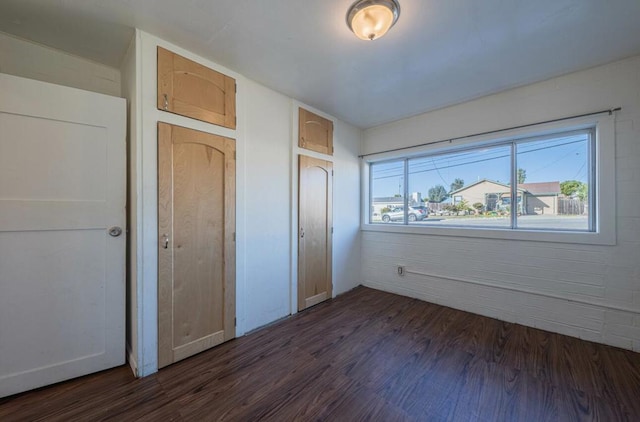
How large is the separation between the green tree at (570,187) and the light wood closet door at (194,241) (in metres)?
3.39

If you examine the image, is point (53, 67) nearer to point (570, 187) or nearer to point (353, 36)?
point (353, 36)

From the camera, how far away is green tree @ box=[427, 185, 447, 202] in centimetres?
329

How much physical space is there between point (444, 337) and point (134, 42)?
3698 mm

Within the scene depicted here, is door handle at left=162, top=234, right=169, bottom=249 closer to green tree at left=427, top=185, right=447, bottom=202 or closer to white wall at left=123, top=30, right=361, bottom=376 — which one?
white wall at left=123, top=30, right=361, bottom=376

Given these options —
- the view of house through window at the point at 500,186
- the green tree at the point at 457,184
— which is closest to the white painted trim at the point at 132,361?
the view of house through window at the point at 500,186

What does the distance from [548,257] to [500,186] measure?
35.2 inches

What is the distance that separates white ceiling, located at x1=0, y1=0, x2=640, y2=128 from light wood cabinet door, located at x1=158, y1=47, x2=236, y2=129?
0.14 m

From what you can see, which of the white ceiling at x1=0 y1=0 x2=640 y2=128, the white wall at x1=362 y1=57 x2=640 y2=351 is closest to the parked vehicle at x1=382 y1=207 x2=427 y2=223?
the white wall at x1=362 y1=57 x2=640 y2=351

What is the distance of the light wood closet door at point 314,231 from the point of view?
2.94 meters

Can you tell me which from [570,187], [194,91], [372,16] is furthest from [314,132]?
[570,187]

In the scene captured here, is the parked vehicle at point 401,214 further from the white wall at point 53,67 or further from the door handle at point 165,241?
the white wall at point 53,67

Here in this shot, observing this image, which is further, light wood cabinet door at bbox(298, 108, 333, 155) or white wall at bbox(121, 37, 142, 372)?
light wood cabinet door at bbox(298, 108, 333, 155)

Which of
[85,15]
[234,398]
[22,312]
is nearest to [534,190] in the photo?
[234,398]

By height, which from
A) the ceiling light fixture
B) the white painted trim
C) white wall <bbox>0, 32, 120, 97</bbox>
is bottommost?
the white painted trim
